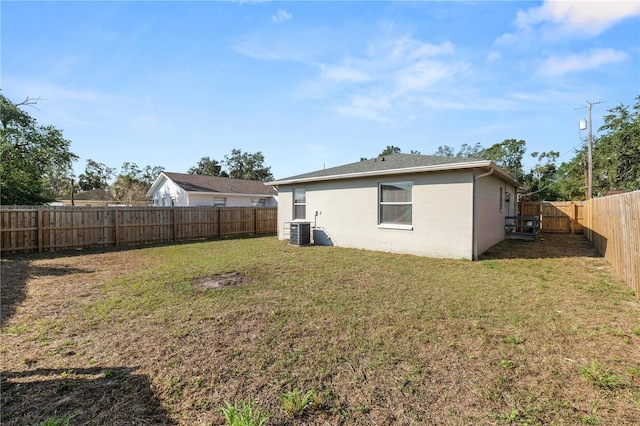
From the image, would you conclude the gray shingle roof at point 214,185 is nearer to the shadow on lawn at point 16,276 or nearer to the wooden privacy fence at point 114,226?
the wooden privacy fence at point 114,226

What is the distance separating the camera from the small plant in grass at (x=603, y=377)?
244cm

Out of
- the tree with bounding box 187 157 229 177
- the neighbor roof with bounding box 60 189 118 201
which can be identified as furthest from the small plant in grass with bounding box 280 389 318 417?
the tree with bounding box 187 157 229 177

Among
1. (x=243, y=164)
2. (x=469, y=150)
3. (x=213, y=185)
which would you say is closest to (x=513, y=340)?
(x=213, y=185)

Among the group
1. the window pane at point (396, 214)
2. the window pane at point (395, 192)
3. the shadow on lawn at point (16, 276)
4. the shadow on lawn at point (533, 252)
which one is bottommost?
the shadow on lawn at point (16, 276)

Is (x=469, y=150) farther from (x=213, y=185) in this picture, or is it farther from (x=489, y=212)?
(x=489, y=212)

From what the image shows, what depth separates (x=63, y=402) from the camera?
2.25 m

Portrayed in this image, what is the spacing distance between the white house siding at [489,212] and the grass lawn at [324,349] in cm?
278

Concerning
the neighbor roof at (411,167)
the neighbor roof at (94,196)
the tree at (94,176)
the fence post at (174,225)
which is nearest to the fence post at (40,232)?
the fence post at (174,225)

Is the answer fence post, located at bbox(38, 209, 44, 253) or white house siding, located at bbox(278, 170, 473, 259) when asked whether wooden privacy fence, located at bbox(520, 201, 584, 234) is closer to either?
white house siding, located at bbox(278, 170, 473, 259)

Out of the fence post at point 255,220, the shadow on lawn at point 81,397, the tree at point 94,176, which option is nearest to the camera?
the shadow on lawn at point 81,397

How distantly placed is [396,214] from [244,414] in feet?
26.7

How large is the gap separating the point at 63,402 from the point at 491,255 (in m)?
9.67

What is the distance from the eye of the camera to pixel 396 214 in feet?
31.0

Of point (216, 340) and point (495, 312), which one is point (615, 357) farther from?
point (216, 340)
